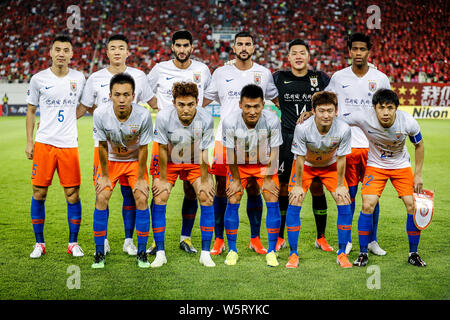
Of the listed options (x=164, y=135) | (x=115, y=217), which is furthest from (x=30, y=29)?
(x=164, y=135)

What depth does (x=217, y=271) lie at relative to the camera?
186 inches

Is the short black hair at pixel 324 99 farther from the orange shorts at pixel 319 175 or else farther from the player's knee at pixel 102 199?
the player's knee at pixel 102 199

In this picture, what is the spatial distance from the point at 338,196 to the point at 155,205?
191 cm

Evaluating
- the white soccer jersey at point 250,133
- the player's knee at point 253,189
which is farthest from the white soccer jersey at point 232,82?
the player's knee at point 253,189

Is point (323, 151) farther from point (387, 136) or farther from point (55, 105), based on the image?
point (55, 105)

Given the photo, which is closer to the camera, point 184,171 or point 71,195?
point 184,171

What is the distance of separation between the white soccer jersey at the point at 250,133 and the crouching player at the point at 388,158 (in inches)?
32.3

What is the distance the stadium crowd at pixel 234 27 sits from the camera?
28.3 m

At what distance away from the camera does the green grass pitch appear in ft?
13.5

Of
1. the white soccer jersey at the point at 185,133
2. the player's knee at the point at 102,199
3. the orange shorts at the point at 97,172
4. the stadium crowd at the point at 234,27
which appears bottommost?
the player's knee at the point at 102,199

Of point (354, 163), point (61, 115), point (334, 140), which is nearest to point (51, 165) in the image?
point (61, 115)

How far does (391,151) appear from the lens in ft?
16.7

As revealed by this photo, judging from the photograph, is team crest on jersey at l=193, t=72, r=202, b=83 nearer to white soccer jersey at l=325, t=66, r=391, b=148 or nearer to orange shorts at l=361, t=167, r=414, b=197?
white soccer jersey at l=325, t=66, r=391, b=148

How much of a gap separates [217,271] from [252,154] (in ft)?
4.19
